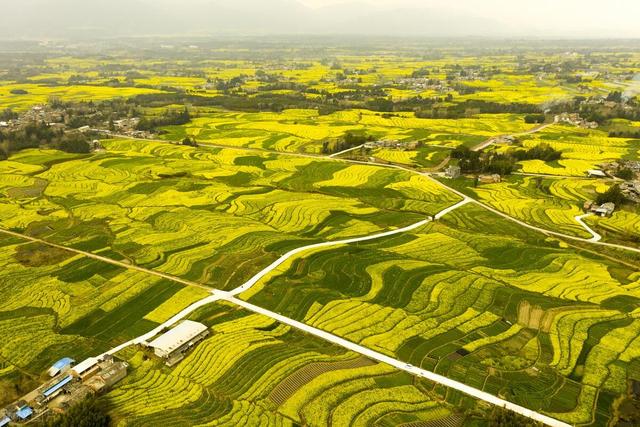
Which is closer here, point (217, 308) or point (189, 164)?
point (217, 308)

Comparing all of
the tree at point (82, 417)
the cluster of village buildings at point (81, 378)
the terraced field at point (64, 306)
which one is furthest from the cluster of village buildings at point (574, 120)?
the tree at point (82, 417)

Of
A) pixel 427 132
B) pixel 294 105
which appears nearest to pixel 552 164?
pixel 427 132

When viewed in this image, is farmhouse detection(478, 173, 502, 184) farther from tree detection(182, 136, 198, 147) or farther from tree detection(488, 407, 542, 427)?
tree detection(182, 136, 198, 147)

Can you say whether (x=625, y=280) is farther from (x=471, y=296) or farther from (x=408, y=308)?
(x=408, y=308)

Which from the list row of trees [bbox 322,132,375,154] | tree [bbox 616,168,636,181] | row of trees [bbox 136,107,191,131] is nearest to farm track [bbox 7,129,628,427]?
tree [bbox 616,168,636,181]

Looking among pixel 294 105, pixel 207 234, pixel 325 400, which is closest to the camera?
pixel 325 400

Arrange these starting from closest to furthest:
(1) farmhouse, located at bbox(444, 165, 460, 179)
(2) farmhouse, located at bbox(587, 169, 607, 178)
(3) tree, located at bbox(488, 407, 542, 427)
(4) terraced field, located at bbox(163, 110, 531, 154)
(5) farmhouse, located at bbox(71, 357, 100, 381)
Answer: (3) tree, located at bbox(488, 407, 542, 427), (5) farmhouse, located at bbox(71, 357, 100, 381), (2) farmhouse, located at bbox(587, 169, 607, 178), (1) farmhouse, located at bbox(444, 165, 460, 179), (4) terraced field, located at bbox(163, 110, 531, 154)

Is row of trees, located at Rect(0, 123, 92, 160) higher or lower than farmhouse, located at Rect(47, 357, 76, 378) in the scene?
higher

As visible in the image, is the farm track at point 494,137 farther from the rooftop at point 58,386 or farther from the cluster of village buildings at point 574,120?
the rooftop at point 58,386
